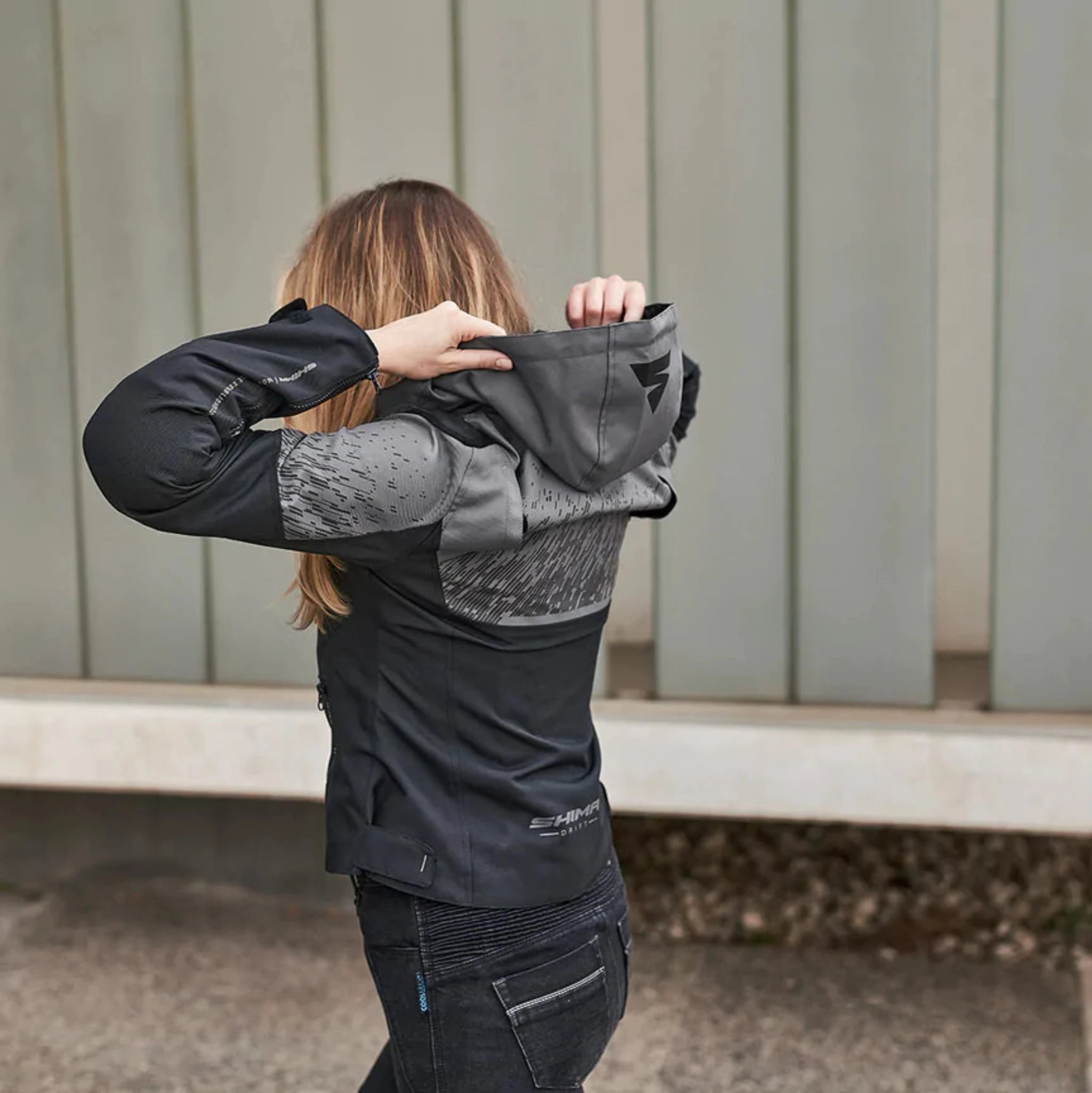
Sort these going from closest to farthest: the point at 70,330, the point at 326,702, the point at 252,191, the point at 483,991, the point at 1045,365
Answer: the point at 483,991 < the point at 326,702 < the point at 1045,365 < the point at 252,191 < the point at 70,330

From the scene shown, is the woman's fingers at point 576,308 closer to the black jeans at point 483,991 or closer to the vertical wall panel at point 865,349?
the black jeans at point 483,991

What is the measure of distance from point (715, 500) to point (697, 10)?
107 cm

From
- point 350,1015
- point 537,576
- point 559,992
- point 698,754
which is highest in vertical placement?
point 537,576

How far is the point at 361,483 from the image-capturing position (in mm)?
1670

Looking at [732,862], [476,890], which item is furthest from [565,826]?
[732,862]

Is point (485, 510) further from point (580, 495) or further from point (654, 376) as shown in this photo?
point (654, 376)

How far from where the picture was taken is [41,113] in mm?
3670

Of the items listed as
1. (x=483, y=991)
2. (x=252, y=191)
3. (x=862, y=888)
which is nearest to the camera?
(x=483, y=991)

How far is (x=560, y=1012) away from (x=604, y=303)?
0.88 metres

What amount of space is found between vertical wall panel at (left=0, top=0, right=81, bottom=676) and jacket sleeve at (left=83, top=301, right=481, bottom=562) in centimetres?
219

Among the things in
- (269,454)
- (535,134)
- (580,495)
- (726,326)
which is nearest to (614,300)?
(580,495)

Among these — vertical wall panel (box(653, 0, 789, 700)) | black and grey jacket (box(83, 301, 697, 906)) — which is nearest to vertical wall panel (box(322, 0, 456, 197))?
vertical wall panel (box(653, 0, 789, 700))

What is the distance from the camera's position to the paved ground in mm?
3193

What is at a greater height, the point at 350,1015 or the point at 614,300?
the point at 614,300
